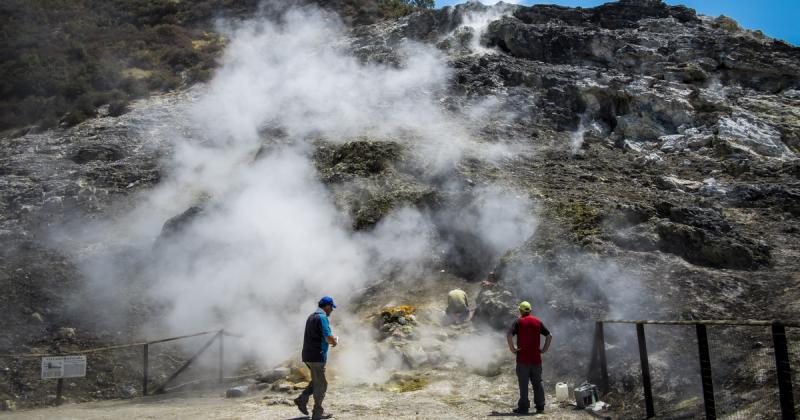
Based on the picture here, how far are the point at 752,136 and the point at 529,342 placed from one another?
11.7m

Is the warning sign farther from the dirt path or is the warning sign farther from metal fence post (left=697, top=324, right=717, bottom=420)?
metal fence post (left=697, top=324, right=717, bottom=420)

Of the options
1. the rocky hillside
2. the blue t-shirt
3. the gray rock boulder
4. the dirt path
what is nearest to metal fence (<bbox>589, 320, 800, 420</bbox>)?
the rocky hillside

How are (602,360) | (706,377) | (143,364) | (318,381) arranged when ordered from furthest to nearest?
(143,364) < (602,360) < (318,381) < (706,377)

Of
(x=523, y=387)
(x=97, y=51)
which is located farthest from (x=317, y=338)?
(x=97, y=51)

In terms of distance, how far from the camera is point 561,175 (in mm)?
13758

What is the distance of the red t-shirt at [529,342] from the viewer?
6.12 m

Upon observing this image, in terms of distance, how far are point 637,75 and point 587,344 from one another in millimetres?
12962

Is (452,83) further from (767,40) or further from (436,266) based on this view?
(767,40)

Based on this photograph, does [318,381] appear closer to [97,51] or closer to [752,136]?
[752,136]

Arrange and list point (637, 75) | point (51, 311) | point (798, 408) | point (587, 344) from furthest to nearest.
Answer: point (637, 75)
point (51, 311)
point (587, 344)
point (798, 408)

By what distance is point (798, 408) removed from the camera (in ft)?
14.0

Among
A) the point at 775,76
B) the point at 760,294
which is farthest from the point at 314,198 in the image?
the point at 775,76

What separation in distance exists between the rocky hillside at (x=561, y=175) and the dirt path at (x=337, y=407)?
1359 mm

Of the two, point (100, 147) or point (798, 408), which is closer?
point (798, 408)
